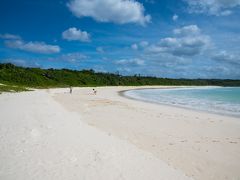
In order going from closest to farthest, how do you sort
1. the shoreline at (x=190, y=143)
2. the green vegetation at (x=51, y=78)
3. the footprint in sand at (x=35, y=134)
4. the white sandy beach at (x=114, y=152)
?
1. the white sandy beach at (x=114, y=152)
2. the shoreline at (x=190, y=143)
3. the footprint in sand at (x=35, y=134)
4. the green vegetation at (x=51, y=78)

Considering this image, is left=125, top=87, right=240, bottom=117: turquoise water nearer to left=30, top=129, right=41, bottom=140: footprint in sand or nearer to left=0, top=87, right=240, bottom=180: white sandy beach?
left=0, top=87, right=240, bottom=180: white sandy beach

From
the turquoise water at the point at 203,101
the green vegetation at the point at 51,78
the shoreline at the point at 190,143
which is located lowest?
the turquoise water at the point at 203,101

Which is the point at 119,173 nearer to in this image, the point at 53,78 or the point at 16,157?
the point at 16,157

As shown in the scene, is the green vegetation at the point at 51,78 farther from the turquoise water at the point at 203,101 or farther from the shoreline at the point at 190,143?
the shoreline at the point at 190,143

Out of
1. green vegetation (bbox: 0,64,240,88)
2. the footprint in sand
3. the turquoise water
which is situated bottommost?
the turquoise water

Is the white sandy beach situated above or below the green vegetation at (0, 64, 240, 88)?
below

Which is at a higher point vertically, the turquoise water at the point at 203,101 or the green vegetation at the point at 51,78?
the green vegetation at the point at 51,78

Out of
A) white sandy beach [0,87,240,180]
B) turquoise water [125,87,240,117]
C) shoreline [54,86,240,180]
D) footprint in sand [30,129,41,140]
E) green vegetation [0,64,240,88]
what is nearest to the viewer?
white sandy beach [0,87,240,180]

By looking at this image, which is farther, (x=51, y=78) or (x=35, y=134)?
(x=51, y=78)

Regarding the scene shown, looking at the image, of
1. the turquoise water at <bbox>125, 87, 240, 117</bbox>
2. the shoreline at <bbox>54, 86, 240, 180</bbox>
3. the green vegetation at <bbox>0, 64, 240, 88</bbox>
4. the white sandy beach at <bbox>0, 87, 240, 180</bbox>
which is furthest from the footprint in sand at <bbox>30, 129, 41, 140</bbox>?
the green vegetation at <bbox>0, 64, 240, 88</bbox>

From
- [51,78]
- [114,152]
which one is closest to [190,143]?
[114,152]

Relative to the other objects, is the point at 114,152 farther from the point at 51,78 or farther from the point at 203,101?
the point at 51,78

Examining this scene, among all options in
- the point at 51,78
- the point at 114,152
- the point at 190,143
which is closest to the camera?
the point at 114,152

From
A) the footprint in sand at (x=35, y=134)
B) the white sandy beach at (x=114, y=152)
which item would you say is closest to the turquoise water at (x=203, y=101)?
the white sandy beach at (x=114, y=152)
